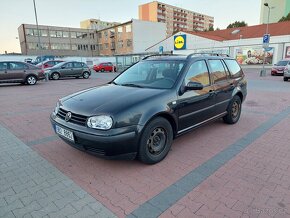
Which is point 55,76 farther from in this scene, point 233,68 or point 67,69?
point 233,68

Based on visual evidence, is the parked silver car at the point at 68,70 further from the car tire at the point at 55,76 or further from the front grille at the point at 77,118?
the front grille at the point at 77,118

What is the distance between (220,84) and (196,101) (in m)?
1.06

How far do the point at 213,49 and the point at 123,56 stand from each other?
48.2 feet

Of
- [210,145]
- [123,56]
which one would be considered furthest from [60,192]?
[123,56]

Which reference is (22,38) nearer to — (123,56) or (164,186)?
(123,56)

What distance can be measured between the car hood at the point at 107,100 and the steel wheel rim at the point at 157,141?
547 mm

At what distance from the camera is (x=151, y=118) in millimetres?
3121

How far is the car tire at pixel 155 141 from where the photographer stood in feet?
10.2

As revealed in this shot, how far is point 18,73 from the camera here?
13602 millimetres

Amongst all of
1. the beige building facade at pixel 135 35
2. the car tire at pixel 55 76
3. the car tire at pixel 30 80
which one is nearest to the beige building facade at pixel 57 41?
the beige building facade at pixel 135 35

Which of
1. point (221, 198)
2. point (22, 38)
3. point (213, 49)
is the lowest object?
point (221, 198)

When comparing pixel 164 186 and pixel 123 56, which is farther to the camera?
pixel 123 56

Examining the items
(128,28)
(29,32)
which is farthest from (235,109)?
(29,32)

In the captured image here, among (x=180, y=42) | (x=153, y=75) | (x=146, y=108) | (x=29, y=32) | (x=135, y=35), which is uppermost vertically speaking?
(x=29, y=32)
